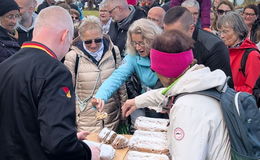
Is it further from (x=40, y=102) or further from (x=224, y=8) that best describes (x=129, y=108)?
(x=224, y=8)

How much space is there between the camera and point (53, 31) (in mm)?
2133

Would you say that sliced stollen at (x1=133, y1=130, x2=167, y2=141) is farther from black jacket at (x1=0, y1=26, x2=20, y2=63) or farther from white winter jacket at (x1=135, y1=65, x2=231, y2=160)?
black jacket at (x1=0, y1=26, x2=20, y2=63)

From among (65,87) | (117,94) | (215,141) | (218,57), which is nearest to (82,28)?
(117,94)

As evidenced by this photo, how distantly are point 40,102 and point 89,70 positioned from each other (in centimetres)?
212

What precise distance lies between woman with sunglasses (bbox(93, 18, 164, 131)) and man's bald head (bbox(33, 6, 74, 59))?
142cm

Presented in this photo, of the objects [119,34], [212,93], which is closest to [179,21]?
[212,93]

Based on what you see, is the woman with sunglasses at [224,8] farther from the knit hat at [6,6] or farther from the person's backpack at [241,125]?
the person's backpack at [241,125]

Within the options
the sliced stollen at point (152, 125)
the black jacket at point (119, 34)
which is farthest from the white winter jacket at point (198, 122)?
the black jacket at point (119, 34)

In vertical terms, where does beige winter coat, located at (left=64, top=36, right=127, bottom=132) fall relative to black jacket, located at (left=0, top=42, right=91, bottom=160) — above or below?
below

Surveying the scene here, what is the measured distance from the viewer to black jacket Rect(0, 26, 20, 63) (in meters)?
3.77

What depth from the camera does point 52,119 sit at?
1.91 meters

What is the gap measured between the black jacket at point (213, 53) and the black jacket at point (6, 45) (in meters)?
1.95

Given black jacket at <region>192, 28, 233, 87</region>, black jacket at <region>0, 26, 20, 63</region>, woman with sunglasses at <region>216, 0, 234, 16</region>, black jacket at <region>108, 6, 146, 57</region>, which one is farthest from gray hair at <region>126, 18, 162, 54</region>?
woman with sunglasses at <region>216, 0, 234, 16</region>

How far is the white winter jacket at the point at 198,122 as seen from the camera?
1.93 m
